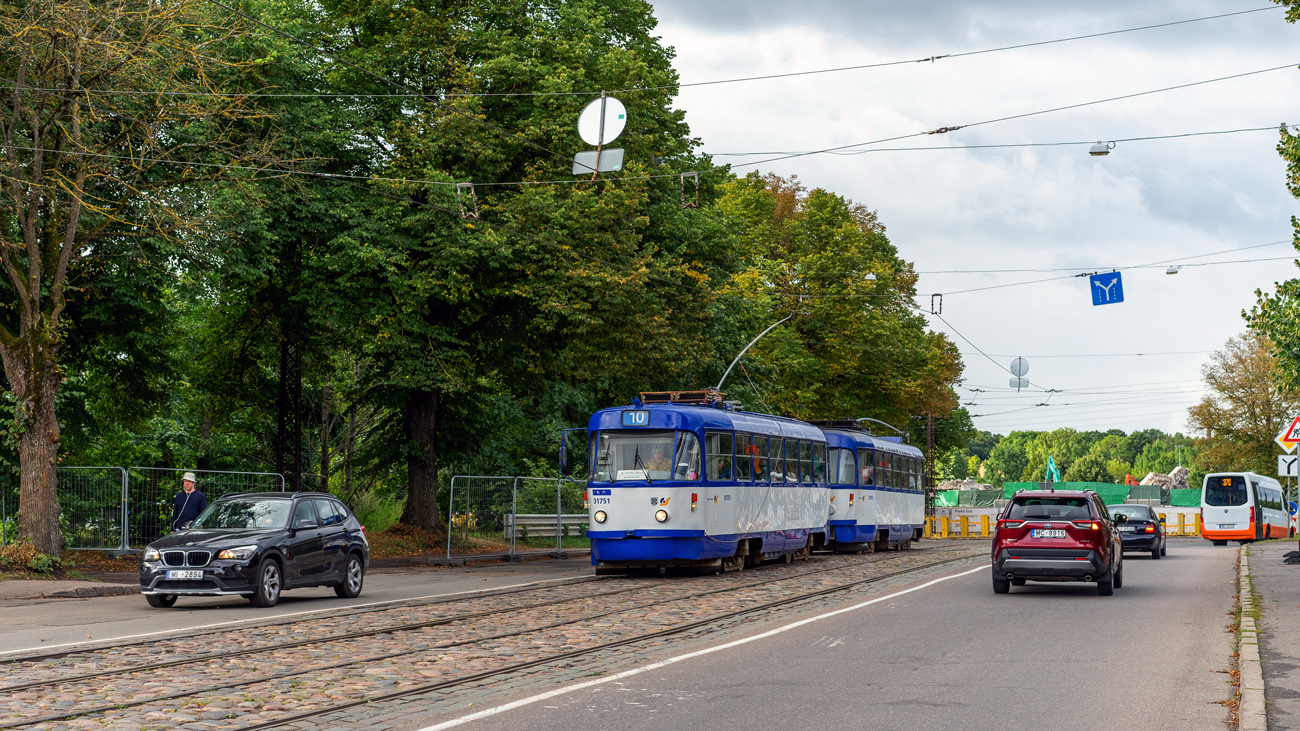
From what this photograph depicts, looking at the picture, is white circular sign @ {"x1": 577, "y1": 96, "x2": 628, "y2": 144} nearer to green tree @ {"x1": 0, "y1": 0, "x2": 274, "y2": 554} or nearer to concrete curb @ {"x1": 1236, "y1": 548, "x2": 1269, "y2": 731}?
green tree @ {"x1": 0, "y1": 0, "x2": 274, "y2": 554}

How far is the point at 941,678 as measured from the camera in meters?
10.8

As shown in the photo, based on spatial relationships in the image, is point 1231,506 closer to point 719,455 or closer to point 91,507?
point 719,455

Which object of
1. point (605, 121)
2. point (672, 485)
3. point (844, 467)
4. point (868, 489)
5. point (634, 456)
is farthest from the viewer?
point (868, 489)

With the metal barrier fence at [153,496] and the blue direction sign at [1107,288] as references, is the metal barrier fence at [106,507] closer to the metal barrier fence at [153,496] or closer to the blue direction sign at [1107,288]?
the metal barrier fence at [153,496]

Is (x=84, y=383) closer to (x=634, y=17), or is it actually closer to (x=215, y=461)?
(x=215, y=461)

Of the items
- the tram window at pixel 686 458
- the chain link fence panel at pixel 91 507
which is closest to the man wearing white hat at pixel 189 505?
the chain link fence panel at pixel 91 507

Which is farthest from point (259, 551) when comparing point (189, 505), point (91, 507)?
point (91, 507)

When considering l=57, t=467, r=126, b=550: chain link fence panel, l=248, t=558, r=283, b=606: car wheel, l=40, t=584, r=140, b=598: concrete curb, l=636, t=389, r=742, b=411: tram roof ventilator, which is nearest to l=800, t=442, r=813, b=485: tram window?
l=636, t=389, r=742, b=411: tram roof ventilator

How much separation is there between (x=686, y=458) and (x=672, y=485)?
647 millimetres

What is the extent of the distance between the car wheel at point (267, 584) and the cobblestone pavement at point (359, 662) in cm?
164

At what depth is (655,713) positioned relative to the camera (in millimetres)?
8953

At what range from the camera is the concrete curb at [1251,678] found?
8576mm

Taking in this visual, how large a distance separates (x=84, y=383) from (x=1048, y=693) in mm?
24989

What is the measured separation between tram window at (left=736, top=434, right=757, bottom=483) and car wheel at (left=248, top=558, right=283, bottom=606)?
1076 centimetres
